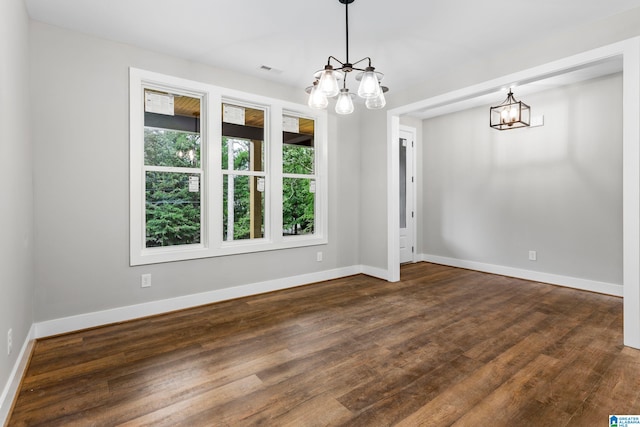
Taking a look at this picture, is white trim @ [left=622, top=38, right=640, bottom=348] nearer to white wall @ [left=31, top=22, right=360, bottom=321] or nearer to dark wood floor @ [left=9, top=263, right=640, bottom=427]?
dark wood floor @ [left=9, top=263, right=640, bottom=427]

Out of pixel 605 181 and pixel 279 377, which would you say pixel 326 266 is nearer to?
pixel 279 377

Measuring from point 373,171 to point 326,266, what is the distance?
5.30 ft

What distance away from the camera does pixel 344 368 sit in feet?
7.40

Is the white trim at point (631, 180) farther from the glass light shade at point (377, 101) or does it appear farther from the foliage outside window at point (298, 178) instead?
the foliage outside window at point (298, 178)

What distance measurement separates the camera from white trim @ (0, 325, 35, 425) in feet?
5.62

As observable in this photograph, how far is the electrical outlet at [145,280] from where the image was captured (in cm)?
325

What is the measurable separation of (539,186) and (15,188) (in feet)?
18.9

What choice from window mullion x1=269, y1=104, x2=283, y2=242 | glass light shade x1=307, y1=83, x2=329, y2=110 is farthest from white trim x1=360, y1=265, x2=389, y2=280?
glass light shade x1=307, y1=83, x2=329, y2=110

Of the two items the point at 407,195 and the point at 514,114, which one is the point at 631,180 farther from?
the point at 407,195

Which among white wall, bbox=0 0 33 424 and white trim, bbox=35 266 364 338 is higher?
white wall, bbox=0 0 33 424

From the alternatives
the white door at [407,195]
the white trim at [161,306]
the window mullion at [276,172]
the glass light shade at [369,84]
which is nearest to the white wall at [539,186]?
the white door at [407,195]

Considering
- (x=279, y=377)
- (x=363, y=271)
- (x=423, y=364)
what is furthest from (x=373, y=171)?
(x=279, y=377)

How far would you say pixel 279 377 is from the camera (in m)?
2.14

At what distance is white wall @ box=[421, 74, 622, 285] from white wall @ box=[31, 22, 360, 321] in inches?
175
